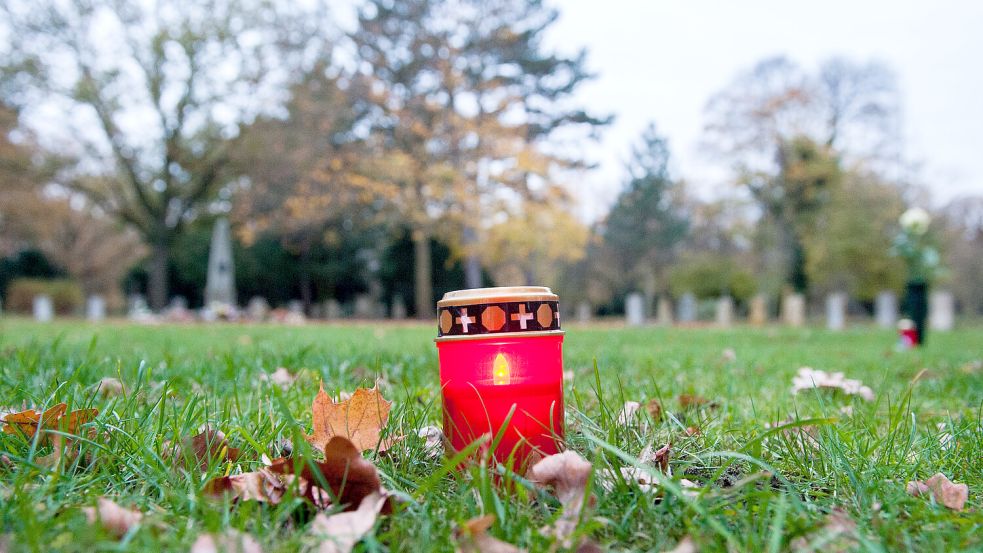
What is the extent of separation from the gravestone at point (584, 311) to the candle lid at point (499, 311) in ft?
97.7

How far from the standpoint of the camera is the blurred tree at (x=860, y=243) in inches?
880

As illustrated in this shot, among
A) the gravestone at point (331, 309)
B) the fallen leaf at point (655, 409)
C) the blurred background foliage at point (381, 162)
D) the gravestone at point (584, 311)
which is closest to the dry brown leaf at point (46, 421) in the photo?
the fallen leaf at point (655, 409)

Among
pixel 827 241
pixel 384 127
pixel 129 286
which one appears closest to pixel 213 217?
pixel 129 286

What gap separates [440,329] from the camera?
1.36 meters

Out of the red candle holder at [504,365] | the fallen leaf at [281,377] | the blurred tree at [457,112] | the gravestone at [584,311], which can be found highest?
the blurred tree at [457,112]

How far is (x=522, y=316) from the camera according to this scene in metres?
1.27

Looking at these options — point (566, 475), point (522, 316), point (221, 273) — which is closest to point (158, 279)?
point (221, 273)

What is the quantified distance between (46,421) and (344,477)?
2.63 feet

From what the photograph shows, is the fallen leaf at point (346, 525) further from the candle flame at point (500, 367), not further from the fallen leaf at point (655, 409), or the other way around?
the fallen leaf at point (655, 409)

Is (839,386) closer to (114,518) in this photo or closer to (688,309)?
(114,518)

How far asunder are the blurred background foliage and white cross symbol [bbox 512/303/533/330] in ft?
55.6

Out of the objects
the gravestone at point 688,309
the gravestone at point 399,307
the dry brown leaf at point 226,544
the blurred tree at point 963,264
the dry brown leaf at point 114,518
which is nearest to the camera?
the dry brown leaf at point 226,544

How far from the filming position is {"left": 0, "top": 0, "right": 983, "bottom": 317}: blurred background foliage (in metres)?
19.1

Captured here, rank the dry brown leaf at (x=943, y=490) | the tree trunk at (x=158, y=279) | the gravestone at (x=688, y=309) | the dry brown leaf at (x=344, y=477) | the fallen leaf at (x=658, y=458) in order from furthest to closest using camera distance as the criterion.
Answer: the gravestone at (x=688, y=309) < the tree trunk at (x=158, y=279) < the fallen leaf at (x=658, y=458) < the dry brown leaf at (x=943, y=490) < the dry brown leaf at (x=344, y=477)
